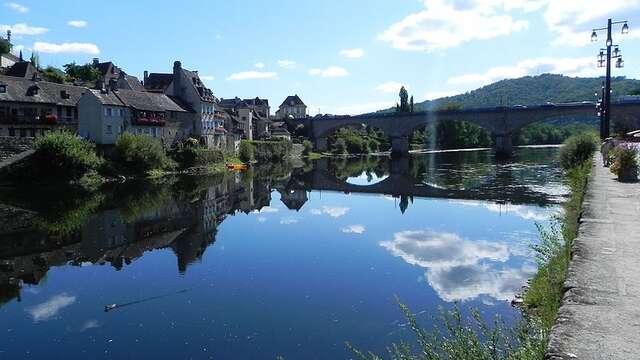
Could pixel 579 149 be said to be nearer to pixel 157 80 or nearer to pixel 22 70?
pixel 22 70

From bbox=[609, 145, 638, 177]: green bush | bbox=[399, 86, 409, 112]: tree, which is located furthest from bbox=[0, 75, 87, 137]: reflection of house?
bbox=[399, 86, 409, 112]: tree

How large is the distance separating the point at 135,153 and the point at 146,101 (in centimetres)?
1454

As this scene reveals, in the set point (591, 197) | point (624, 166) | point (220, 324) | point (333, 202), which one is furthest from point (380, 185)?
point (220, 324)

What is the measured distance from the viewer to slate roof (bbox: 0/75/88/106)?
5612 cm

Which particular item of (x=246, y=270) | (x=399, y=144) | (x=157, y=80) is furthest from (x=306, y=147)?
(x=246, y=270)

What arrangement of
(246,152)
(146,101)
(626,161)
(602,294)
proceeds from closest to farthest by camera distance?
(602,294) → (626,161) → (146,101) → (246,152)

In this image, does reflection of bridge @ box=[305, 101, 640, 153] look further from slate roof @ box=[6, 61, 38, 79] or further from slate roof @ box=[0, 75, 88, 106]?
slate roof @ box=[0, 75, 88, 106]

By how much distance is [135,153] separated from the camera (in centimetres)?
5812

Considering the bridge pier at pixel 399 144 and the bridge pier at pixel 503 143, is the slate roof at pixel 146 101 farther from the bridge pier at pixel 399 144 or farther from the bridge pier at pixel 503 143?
the bridge pier at pixel 503 143

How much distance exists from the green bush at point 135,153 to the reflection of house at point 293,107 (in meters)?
127

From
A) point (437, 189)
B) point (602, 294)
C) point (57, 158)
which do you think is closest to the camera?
point (602, 294)

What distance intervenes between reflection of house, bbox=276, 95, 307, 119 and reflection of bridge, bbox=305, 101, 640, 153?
49.7 meters

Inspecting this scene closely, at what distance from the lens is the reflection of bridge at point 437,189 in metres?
38.1

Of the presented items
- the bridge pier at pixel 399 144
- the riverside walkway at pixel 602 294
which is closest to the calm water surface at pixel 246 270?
the riverside walkway at pixel 602 294
